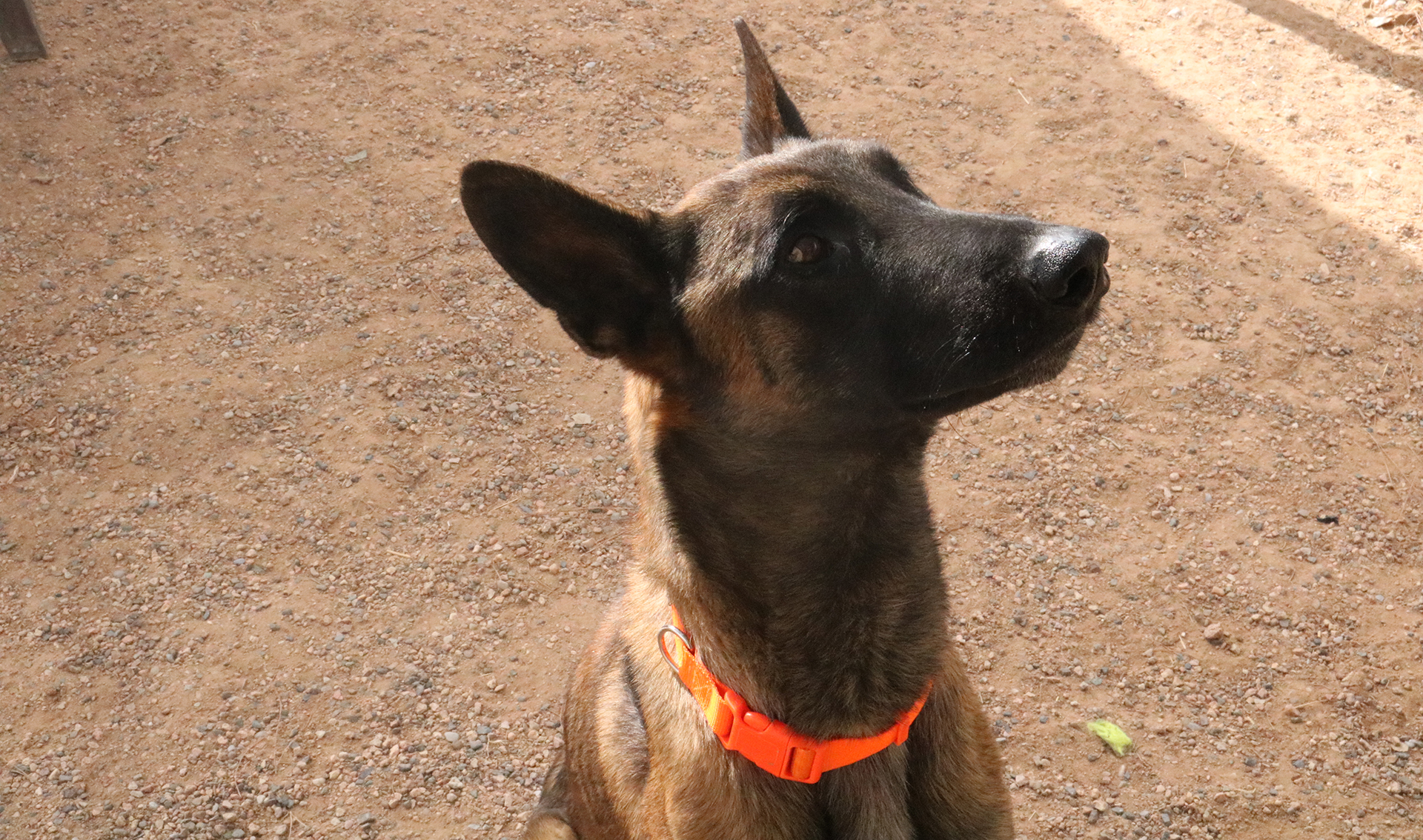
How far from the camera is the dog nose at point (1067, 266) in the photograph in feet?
8.96

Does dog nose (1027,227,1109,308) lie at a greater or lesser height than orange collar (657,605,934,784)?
greater

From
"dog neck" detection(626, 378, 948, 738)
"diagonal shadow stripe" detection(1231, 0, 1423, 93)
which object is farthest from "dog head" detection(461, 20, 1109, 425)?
"diagonal shadow stripe" detection(1231, 0, 1423, 93)

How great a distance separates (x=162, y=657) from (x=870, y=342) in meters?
3.71

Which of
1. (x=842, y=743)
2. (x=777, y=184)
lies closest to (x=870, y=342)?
(x=777, y=184)

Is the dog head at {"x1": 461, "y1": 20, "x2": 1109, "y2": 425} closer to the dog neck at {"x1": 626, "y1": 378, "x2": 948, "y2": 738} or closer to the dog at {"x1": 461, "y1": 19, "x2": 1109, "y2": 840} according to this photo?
the dog at {"x1": 461, "y1": 19, "x2": 1109, "y2": 840}

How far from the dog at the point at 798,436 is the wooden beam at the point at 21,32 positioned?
746cm

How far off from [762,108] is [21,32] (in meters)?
7.31

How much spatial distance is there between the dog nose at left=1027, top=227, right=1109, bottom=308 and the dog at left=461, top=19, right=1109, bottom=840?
1cm

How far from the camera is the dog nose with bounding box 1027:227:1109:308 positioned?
2.73 m

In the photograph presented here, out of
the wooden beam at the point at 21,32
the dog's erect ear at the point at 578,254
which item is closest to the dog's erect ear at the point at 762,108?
the dog's erect ear at the point at 578,254

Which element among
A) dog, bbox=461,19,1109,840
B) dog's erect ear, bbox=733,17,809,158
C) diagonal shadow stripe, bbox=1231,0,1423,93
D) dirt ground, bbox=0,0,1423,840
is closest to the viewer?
dog, bbox=461,19,1109,840

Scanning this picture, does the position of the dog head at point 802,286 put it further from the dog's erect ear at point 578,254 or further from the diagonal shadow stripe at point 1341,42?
the diagonal shadow stripe at point 1341,42

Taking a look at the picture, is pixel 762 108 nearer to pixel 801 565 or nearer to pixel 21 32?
pixel 801 565

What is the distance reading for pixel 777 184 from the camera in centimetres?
305
